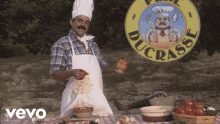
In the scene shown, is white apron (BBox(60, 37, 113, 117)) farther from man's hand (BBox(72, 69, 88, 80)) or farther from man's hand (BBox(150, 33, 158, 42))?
man's hand (BBox(150, 33, 158, 42))

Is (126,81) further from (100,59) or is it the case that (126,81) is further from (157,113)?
(157,113)

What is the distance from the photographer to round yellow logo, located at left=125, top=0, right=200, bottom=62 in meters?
4.71

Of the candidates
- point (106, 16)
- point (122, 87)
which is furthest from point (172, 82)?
point (106, 16)

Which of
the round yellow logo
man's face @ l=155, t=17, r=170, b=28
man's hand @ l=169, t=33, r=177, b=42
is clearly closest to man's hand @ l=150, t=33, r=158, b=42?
the round yellow logo

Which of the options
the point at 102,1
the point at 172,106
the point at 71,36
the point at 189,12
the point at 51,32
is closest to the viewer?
the point at 172,106

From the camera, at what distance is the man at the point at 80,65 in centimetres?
308

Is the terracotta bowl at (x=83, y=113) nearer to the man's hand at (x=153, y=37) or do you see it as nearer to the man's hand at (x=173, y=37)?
the man's hand at (x=173, y=37)

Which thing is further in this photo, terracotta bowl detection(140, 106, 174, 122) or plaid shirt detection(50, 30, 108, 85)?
plaid shirt detection(50, 30, 108, 85)

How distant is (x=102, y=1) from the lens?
13172mm

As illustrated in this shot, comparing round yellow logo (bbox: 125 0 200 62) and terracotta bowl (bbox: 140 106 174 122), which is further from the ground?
round yellow logo (bbox: 125 0 200 62)

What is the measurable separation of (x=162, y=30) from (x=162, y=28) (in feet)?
0.11

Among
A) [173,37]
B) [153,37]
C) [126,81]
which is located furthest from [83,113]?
[126,81]

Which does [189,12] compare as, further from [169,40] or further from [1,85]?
[1,85]

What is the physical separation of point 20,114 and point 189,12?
290 cm
